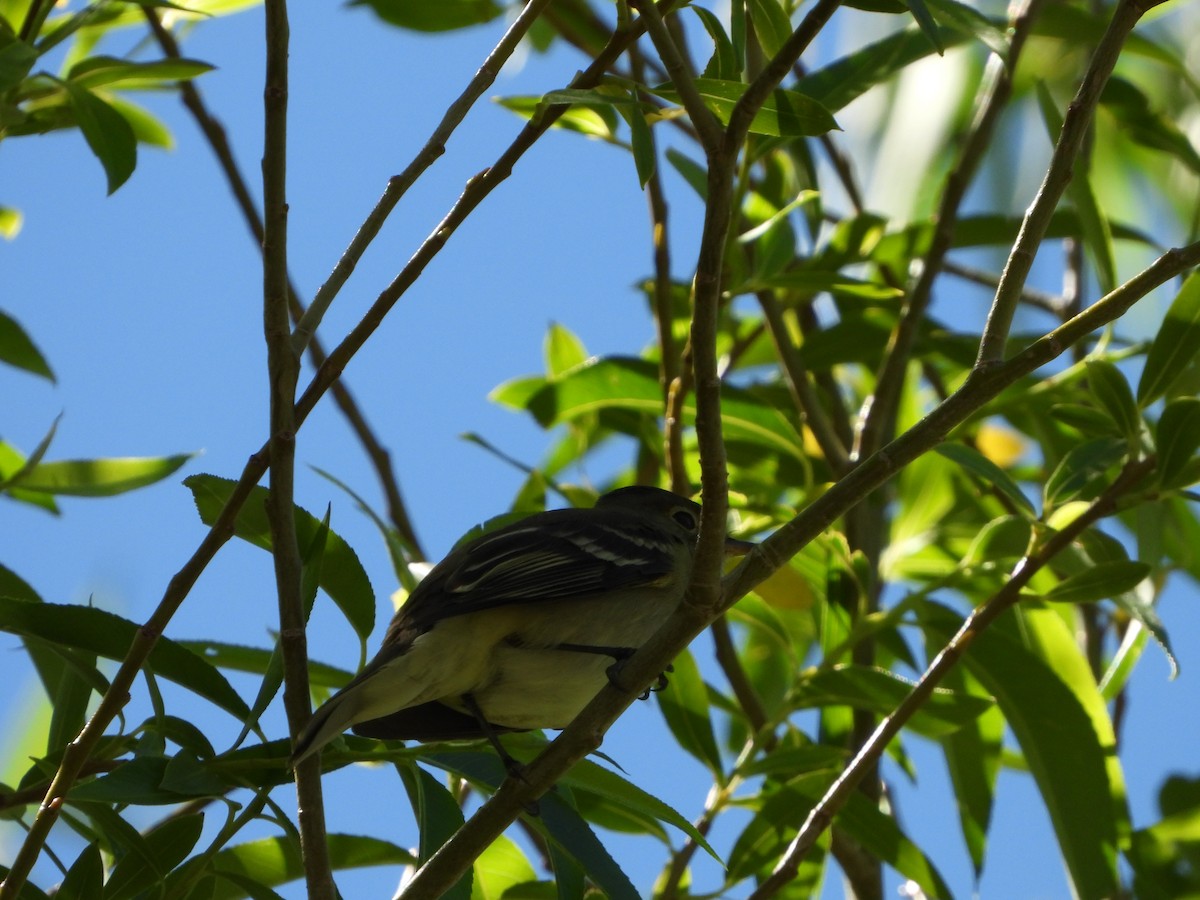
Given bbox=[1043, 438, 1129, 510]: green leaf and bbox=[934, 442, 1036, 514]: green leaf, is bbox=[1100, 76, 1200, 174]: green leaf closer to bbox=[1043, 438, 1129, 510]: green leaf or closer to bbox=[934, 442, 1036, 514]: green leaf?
bbox=[1043, 438, 1129, 510]: green leaf

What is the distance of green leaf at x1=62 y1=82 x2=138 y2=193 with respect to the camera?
132 inches

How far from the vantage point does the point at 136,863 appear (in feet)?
9.50

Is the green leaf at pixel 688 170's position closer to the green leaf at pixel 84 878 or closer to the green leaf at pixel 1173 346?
the green leaf at pixel 1173 346

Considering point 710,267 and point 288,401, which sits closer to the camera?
point 710,267

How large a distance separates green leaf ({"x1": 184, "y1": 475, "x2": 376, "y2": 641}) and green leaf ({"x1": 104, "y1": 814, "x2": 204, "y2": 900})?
23.0 inches

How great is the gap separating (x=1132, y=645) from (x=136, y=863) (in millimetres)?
2924

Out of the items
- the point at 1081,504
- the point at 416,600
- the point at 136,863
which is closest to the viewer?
the point at 136,863

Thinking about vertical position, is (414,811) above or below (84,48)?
below

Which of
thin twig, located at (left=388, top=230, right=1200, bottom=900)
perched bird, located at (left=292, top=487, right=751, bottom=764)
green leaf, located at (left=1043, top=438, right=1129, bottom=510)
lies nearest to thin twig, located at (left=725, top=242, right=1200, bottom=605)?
thin twig, located at (left=388, top=230, right=1200, bottom=900)

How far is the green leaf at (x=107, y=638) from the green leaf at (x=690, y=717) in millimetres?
1575

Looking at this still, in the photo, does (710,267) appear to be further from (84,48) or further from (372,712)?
(84,48)

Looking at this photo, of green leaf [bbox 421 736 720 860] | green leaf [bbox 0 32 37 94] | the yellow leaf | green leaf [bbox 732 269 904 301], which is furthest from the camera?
the yellow leaf

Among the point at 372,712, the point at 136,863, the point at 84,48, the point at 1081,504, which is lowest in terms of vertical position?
the point at 136,863

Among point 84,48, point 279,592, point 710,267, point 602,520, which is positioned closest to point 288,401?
point 279,592
